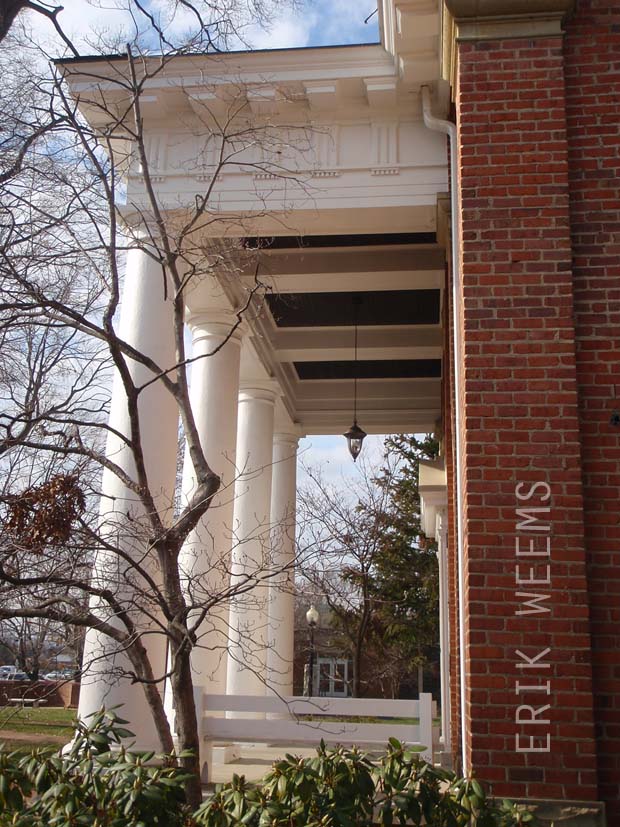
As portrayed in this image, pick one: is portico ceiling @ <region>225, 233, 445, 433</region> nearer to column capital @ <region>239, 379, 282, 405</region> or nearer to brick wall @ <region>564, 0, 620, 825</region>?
column capital @ <region>239, 379, 282, 405</region>

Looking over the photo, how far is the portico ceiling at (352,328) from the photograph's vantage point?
1309 centimetres

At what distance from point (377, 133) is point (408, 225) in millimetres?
1214

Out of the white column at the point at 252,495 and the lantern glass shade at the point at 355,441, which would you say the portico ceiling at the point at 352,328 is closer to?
the white column at the point at 252,495

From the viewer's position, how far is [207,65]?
9969 mm

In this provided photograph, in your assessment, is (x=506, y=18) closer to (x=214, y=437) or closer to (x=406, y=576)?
(x=214, y=437)

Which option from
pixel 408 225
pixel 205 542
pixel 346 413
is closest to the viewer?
pixel 408 225

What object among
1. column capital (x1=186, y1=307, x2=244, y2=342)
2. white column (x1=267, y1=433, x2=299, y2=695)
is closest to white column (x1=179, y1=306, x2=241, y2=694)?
column capital (x1=186, y1=307, x2=244, y2=342)

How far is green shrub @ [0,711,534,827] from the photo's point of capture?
505cm

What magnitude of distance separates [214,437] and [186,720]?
7177mm

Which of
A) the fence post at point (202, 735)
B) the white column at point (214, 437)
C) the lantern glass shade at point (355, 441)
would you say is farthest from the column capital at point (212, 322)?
the fence post at point (202, 735)

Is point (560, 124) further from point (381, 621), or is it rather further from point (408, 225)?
point (381, 621)

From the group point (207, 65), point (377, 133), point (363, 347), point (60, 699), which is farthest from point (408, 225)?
point (60, 699)

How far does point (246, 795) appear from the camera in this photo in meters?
5.24

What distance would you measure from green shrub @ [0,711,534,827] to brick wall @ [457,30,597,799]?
74cm
